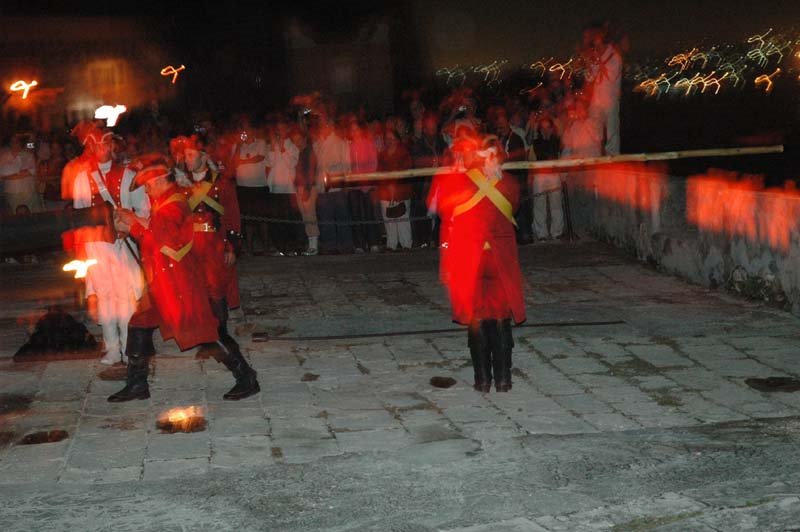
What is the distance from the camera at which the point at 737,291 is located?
1164 cm

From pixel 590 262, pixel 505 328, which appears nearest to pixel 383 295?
pixel 590 262

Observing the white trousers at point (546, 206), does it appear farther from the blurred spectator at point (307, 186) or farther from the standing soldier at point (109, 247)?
the standing soldier at point (109, 247)

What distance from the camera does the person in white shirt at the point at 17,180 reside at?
15.7m

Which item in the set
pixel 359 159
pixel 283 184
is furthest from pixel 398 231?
pixel 283 184

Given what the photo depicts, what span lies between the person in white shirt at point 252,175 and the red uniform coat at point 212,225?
7.01 meters

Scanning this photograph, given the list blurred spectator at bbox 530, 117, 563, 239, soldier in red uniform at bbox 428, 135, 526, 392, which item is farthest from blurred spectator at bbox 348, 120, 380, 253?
soldier in red uniform at bbox 428, 135, 526, 392

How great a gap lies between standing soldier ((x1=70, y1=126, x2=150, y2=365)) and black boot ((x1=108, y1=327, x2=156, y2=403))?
0.80 metres

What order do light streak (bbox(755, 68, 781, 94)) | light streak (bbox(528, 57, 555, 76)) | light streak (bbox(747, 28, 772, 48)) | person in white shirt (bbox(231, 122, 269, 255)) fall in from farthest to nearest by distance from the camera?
light streak (bbox(528, 57, 555, 76))
light streak (bbox(747, 28, 772, 48))
light streak (bbox(755, 68, 781, 94))
person in white shirt (bbox(231, 122, 269, 255))

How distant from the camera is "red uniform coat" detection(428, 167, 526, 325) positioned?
26.2 feet

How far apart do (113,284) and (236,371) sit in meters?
1.51

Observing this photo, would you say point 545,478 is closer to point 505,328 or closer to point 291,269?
point 505,328

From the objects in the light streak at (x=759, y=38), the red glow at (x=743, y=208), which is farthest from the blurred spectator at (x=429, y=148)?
the light streak at (x=759, y=38)

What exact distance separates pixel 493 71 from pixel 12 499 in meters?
27.8

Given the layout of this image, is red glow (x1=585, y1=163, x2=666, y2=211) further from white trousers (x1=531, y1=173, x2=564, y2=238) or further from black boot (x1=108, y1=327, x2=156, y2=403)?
black boot (x1=108, y1=327, x2=156, y2=403)
